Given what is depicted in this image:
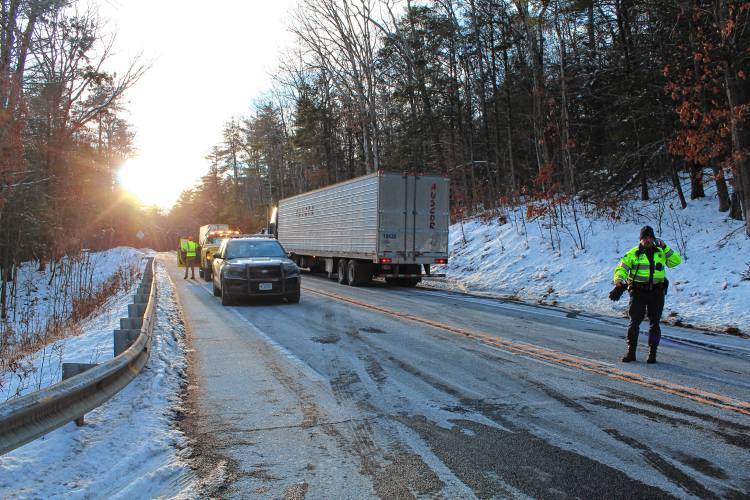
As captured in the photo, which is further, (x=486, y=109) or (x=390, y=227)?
(x=486, y=109)

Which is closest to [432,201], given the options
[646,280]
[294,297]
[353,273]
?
[353,273]

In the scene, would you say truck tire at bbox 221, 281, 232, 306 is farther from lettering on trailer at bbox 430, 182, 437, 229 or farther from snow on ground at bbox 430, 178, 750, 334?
lettering on trailer at bbox 430, 182, 437, 229

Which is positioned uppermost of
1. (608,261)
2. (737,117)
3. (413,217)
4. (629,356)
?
(737,117)

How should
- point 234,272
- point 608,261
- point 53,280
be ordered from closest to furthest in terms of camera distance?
point 234,272 < point 608,261 < point 53,280

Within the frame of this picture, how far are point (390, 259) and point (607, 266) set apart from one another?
6504 mm

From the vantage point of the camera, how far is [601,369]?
248 inches

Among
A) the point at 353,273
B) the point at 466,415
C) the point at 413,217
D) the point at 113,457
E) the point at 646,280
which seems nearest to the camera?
the point at 113,457

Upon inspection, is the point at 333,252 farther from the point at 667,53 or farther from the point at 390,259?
the point at 667,53

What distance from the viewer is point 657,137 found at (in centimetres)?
2002

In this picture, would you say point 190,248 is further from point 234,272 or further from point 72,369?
point 72,369

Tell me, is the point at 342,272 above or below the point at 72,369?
above

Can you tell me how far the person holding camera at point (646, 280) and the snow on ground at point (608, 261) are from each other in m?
3.72

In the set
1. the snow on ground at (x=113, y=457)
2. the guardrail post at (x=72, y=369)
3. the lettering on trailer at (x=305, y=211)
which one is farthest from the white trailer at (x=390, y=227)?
the guardrail post at (x=72, y=369)

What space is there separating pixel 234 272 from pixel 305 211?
11551 mm
